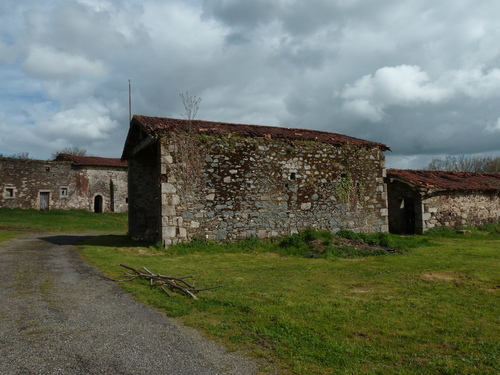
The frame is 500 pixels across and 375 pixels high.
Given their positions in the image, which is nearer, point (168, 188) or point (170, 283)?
point (170, 283)

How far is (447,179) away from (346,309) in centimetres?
1850

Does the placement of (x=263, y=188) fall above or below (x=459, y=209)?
above

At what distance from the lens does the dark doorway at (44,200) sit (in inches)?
1277

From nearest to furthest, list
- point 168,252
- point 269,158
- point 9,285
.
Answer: point 9,285, point 168,252, point 269,158

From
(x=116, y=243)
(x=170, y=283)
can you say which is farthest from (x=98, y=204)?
(x=170, y=283)

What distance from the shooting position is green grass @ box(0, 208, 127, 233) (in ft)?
76.5

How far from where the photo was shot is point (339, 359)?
3.94 meters

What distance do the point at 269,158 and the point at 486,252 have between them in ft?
26.2

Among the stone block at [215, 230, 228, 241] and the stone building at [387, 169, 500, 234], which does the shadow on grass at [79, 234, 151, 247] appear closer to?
the stone block at [215, 230, 228, 241]

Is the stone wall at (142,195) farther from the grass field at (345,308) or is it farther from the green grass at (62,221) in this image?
the green grass at (62,221)

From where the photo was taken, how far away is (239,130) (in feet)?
45.6

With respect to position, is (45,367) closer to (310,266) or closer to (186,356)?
(186,356)

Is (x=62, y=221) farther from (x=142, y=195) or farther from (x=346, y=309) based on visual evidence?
(x=346, y=309)

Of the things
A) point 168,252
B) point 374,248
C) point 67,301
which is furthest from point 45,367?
point 374,248
